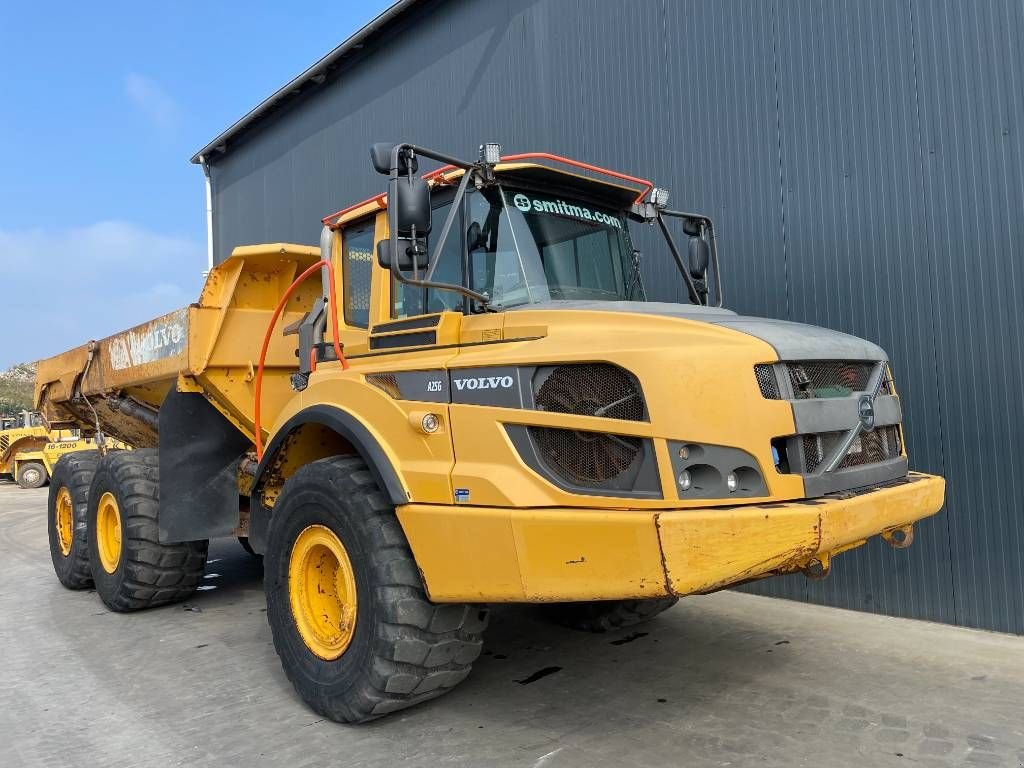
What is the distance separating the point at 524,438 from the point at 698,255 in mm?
2321

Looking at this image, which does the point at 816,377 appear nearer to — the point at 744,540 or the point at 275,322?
the point at 744,540

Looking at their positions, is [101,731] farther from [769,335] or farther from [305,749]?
[769,335]

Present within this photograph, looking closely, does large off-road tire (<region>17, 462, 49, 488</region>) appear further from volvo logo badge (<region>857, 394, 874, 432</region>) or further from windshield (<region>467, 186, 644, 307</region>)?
volvo logo badge (<region>857, 394, 874, 432</region>)

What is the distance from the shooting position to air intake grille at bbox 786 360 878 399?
10.9 ft

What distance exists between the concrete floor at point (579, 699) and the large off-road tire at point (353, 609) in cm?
25

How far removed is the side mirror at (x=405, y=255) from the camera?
3.47 m

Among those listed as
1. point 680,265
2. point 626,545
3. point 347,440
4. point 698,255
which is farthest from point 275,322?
point 626,545

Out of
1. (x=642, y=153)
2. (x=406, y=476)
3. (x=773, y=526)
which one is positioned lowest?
(x=773, y=526)

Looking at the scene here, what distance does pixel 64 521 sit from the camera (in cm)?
771

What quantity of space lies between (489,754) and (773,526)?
1631 mm

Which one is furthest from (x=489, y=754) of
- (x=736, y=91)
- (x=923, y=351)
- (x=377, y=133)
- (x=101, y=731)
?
(x=377, y=133)

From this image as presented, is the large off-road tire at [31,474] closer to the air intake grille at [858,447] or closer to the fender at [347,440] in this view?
the fender at [347,440]

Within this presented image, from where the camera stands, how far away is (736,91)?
256 inches

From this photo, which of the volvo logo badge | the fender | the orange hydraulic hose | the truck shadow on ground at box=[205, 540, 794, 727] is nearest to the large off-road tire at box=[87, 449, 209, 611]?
the orange hydraulic hose
